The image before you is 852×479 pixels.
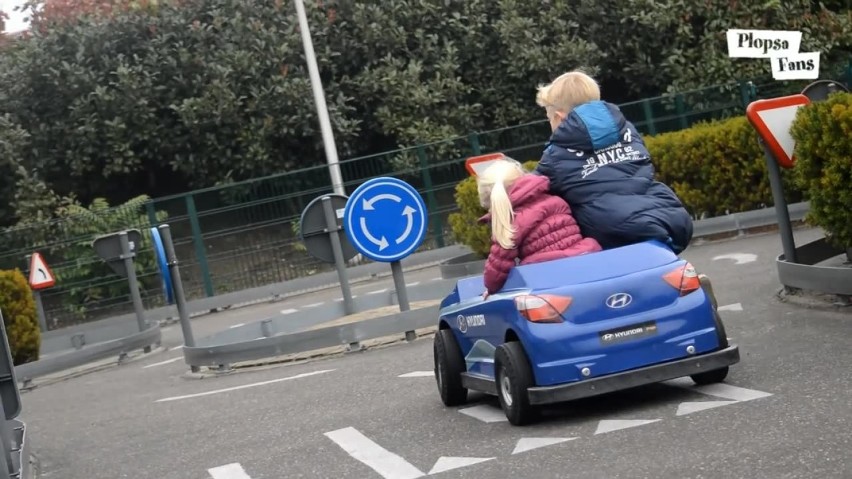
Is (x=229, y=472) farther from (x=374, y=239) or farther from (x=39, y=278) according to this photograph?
(x=39, y=278)

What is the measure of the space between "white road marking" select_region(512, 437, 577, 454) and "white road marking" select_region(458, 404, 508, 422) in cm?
95

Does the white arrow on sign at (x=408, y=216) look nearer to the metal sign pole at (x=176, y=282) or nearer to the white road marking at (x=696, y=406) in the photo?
the metal sign pole at (x=176, y=282)

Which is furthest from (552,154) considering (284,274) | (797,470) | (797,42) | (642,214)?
(284,274)

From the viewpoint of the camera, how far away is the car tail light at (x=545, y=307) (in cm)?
798

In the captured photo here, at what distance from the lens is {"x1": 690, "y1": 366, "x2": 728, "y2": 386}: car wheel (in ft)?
27.6

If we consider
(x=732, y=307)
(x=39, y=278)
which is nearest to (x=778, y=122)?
(x=732, y=307)

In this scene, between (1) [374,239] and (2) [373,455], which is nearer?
(2) [373,455]

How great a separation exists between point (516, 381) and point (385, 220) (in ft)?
20.9

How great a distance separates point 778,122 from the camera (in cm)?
1167

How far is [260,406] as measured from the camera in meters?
11.2

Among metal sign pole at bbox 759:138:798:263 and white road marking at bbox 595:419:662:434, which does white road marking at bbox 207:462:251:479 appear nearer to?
white road marking at bbox 595:419:662:434

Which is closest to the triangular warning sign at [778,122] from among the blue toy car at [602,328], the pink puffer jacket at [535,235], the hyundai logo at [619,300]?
the pink puffer jacket at [535,235]

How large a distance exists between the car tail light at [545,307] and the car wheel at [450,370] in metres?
1.44

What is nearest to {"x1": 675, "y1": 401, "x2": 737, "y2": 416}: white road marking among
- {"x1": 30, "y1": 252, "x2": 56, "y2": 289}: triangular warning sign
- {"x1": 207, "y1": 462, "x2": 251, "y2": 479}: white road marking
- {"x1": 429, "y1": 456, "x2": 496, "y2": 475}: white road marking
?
{"x1": 429, "y1": 456, "x2": 496, "y2": 475}: white road marking
